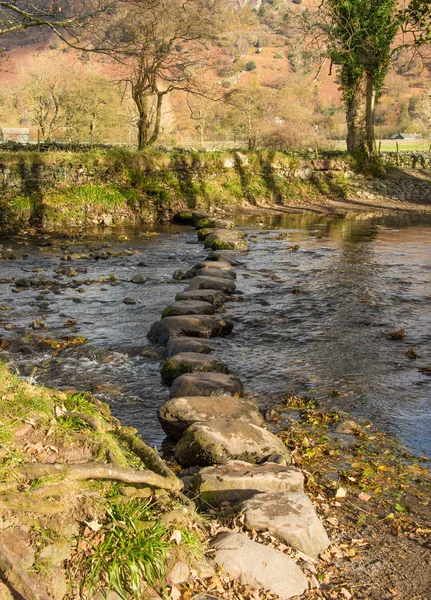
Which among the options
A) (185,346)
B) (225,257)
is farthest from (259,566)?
(225,257)

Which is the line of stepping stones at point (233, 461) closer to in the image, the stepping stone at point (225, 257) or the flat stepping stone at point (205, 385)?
the flat stepping stone at point (205, 385)

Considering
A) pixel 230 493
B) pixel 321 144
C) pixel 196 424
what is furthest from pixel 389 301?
pixel 321 144

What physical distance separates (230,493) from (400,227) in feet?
57.7

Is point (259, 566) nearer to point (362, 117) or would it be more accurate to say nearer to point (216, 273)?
point (216, 273)

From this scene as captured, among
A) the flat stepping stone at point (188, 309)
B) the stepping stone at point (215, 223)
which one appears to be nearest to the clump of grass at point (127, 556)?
the flat stepping stone at point (188, 309)

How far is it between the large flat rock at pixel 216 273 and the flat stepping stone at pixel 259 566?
8.62 metres

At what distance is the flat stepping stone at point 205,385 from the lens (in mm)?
6180

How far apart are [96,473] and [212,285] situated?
25.8ft

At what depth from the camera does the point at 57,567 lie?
2949mm

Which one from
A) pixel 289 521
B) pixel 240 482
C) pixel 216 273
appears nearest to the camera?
pixel 289 521

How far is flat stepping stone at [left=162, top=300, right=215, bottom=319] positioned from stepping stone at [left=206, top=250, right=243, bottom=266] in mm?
4342

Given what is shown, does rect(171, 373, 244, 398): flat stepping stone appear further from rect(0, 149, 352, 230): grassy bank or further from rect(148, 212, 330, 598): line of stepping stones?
rect(0, 149, 352, 230): grassy bank

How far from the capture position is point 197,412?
5535 millimetres

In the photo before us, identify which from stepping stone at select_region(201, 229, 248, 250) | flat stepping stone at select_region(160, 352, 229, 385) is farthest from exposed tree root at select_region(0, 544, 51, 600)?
stepping stone at select_region(201, 229, 248, 250)
